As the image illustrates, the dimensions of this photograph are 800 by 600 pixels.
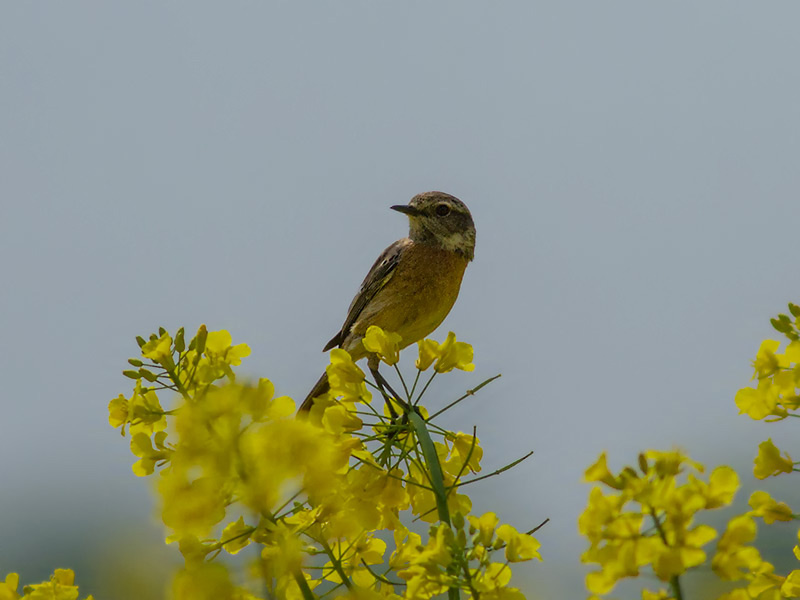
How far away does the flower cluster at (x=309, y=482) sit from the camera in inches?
58.6

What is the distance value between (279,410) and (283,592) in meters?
0.32

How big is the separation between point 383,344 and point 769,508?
978mm

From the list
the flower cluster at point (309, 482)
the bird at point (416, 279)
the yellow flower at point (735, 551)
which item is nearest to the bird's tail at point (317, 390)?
the bird at point (416, 279)

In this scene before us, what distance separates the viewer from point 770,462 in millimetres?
1939

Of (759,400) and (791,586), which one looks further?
(759,400)

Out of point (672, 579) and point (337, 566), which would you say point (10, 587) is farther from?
point (672, 579)

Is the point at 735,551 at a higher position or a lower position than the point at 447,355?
lower

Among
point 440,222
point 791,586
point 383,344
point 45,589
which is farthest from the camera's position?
point 440,222

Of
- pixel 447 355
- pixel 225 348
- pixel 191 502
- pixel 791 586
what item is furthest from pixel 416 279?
pixel 191 502

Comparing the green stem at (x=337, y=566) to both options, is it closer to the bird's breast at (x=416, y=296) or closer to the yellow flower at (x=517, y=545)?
the yellow flower at (x=517, y=545)

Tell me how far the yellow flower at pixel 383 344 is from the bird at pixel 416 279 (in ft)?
6.79

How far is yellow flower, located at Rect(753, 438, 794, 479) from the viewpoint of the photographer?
1.94m

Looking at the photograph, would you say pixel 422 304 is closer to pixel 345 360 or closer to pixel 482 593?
pixel 345 360

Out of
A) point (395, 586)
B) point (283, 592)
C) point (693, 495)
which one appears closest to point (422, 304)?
point (395, 586)
